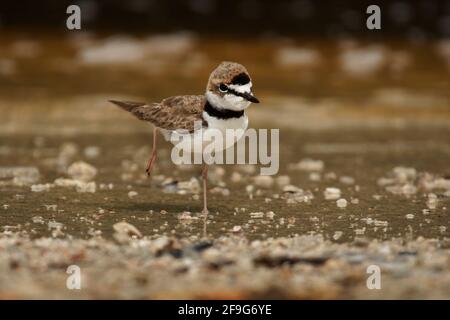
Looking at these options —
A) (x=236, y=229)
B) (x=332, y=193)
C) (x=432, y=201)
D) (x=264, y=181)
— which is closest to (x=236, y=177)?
(x=264, y=181)

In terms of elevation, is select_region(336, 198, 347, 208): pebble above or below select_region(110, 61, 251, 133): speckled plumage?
below

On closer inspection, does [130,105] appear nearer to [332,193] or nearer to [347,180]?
[332,193]

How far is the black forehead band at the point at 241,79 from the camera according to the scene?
5777 millimetres

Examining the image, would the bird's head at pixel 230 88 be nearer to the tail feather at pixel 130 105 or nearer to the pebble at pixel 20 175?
the tail feather at pixel 130 105

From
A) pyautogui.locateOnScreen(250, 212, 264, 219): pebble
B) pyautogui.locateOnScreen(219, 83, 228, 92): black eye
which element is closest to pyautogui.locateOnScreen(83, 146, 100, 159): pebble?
pyautogui.locateOnScreen(250, 212, 264, 219): pebble

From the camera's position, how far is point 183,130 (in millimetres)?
6129

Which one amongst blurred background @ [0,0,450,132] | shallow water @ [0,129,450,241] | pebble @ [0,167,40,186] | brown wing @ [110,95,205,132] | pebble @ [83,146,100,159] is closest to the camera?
→ shallow water @ [0,129,450,241]

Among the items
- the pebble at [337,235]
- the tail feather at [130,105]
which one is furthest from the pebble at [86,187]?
the pebble at [337,235]

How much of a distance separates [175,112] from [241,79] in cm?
78

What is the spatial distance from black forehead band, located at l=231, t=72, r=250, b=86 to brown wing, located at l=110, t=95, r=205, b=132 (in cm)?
42

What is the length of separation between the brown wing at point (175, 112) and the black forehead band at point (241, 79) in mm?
420

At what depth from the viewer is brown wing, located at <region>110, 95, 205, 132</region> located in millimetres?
6125

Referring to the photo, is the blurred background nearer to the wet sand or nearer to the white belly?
the wet sand
